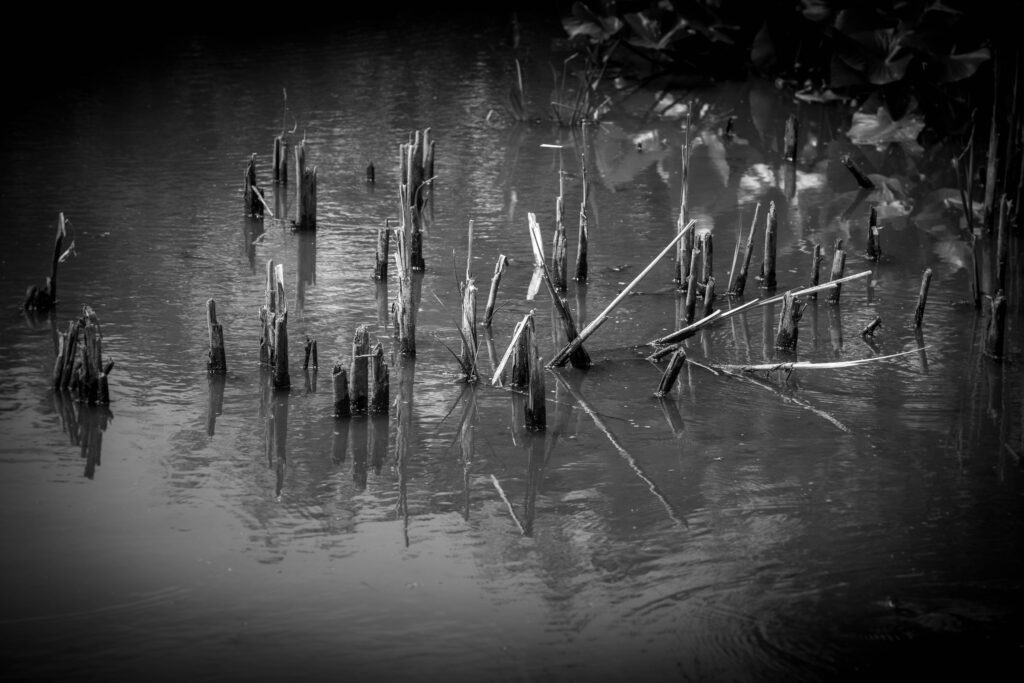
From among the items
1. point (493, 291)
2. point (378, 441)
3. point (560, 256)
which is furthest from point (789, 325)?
point (378, 441)

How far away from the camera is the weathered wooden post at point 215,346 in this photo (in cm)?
595

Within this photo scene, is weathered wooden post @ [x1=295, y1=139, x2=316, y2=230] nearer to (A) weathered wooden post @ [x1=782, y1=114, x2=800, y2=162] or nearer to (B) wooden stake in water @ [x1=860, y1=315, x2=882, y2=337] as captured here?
(B) wooden stake in water @ [x1=860, y1=315, x2=882, y2=337]

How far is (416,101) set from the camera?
41.1 feet

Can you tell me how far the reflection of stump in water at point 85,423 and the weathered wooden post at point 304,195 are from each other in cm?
294

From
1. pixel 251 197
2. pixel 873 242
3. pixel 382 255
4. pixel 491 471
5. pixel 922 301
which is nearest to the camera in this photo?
pixel 491 471

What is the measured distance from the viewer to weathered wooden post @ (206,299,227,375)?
5.95m

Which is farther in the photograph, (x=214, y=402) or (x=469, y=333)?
(x=469, y=333)

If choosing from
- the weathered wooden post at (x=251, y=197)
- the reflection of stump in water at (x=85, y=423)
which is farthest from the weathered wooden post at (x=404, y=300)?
the weathered wooden post at (x=251, y=197)

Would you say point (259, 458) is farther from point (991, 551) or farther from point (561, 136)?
point (561, 136)

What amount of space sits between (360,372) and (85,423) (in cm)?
120

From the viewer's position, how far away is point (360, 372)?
5.62 m

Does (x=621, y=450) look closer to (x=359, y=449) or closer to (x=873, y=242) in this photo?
(x=359, y=449)

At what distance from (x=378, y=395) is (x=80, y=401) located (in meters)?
1.33

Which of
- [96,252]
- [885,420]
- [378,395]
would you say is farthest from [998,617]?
[96,252]
